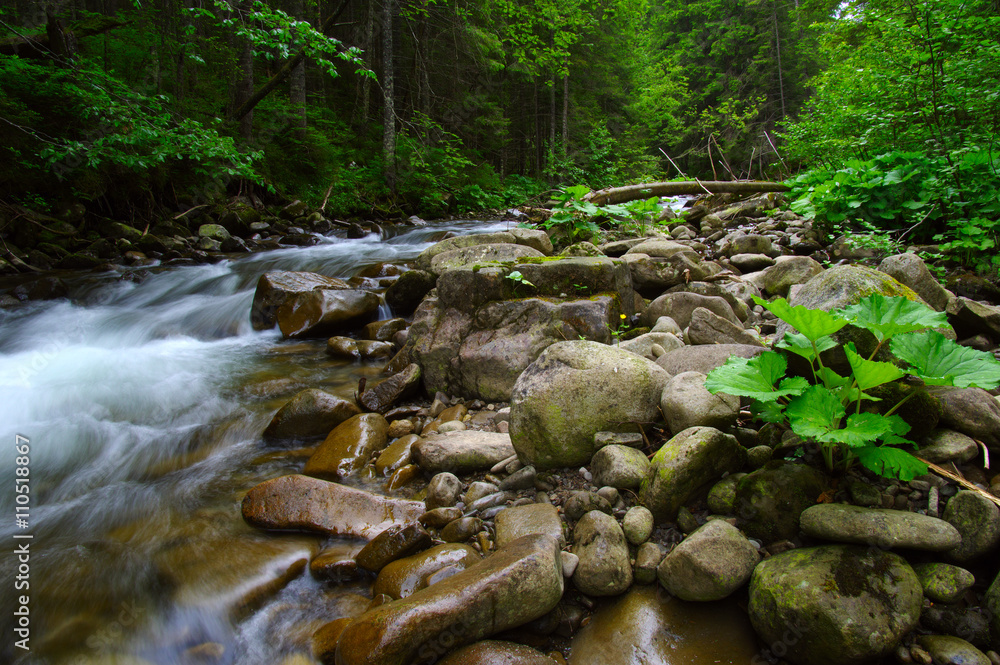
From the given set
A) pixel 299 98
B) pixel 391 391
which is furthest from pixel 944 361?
pixel 299 98

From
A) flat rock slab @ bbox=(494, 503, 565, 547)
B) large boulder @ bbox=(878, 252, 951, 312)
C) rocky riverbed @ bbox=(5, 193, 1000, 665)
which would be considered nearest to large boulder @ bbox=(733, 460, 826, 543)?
rocky riverbed @ bbox=(5, 193, 1000, 665)

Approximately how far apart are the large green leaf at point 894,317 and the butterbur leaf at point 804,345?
0.16 meters

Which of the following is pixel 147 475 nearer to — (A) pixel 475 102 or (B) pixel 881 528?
(B) pixel 881 528

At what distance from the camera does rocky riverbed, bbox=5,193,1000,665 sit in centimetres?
158

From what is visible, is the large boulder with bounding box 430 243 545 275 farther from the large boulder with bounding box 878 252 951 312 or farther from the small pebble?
the small pebble

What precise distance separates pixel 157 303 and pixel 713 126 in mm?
27606

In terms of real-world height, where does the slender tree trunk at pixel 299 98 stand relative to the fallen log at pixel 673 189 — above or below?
above

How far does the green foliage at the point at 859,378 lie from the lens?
1614 mm

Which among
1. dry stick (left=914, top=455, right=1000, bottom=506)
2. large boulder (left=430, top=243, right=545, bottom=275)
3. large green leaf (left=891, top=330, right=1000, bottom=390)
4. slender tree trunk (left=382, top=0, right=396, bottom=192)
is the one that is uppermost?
slender tree trunk (left=382, top=0, right=396, bottom=192)

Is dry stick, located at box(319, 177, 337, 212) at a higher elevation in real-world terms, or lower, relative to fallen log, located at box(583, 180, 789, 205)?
higher

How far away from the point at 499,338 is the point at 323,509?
1877 millimetres

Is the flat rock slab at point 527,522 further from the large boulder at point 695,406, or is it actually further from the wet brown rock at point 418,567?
the large boulder at point 695,406

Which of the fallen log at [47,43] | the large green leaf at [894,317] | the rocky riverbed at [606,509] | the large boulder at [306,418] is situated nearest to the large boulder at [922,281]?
the rocky riverbed at [606,509]

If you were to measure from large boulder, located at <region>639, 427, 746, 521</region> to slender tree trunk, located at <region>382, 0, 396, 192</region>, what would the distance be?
12491mm
